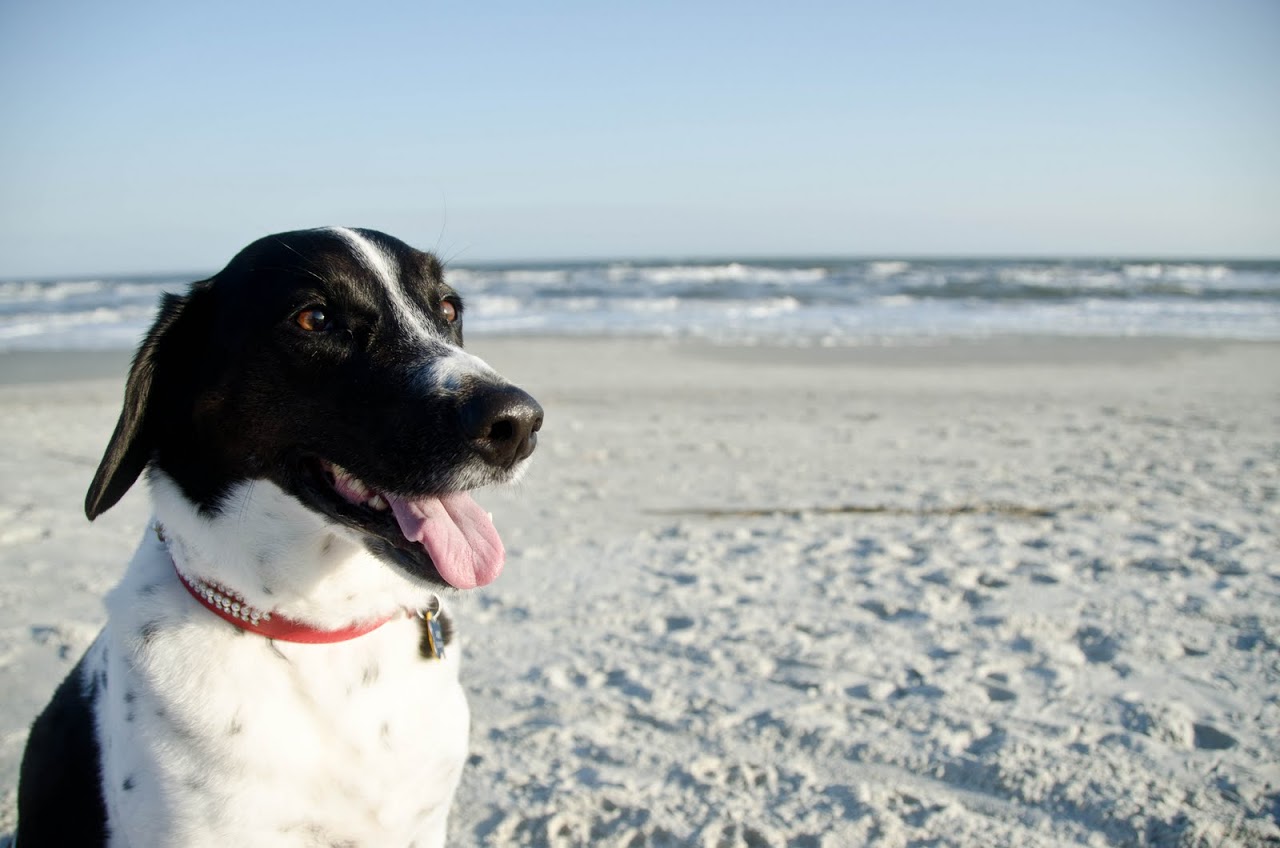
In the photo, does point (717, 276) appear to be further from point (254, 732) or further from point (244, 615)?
point (254, 732)

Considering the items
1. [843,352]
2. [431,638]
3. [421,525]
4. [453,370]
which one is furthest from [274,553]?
[843,352]

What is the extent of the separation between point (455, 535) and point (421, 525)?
0.33 ft

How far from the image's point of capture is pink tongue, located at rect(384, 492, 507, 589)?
214cm

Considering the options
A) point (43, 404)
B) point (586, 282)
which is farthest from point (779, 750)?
point (586, 282)

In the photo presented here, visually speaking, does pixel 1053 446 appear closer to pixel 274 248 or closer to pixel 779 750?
pixel 779 750

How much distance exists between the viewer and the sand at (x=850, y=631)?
2.87 m

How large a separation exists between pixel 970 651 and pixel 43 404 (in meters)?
10.8

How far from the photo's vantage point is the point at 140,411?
7.16 feet

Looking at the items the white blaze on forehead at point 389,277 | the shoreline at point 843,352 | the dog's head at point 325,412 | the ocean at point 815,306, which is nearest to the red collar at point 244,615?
the dog's head at point 325,412

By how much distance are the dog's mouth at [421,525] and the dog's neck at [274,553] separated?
48mm

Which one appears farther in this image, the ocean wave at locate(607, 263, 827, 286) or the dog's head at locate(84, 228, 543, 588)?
the ocean wave at locate(607, 263, 827, 286)

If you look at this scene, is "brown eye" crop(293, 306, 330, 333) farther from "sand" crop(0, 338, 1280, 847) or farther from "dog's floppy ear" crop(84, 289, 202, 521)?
"sand" crop(0, 338, 1280, 847)

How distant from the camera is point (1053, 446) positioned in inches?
298

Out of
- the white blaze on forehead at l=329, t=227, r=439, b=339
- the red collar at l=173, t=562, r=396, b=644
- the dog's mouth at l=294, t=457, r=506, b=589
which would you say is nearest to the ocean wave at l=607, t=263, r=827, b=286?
the white blaze on forehead at l=329, t=227, r=439, b=339
